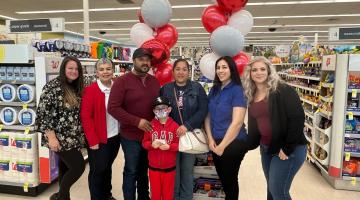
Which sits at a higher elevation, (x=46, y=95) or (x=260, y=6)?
(x=260, y=6)

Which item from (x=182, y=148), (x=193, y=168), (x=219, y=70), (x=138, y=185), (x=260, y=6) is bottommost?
(x=138, y=185)

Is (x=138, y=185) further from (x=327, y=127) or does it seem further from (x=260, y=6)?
(x=260, y=6)

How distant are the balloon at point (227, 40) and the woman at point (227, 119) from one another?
14.5 inches

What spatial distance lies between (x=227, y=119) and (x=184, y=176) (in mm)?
711

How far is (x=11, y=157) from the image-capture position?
3.64 m

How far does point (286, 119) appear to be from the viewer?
2.19 meters

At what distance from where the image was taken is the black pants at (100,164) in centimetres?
286

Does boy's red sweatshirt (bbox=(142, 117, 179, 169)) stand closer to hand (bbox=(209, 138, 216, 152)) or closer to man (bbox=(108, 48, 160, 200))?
man (bbox=(108, 48, 160, 200))

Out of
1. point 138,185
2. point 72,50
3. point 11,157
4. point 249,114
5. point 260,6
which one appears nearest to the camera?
point 249,114

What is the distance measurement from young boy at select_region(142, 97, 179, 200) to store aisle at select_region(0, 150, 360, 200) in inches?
42.7

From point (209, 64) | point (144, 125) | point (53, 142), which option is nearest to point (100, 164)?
point (53, 142)

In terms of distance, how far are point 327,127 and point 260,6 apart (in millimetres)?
7544

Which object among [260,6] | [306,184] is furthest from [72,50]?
[260,6]

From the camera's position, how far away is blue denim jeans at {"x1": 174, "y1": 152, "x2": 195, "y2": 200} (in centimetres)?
275
